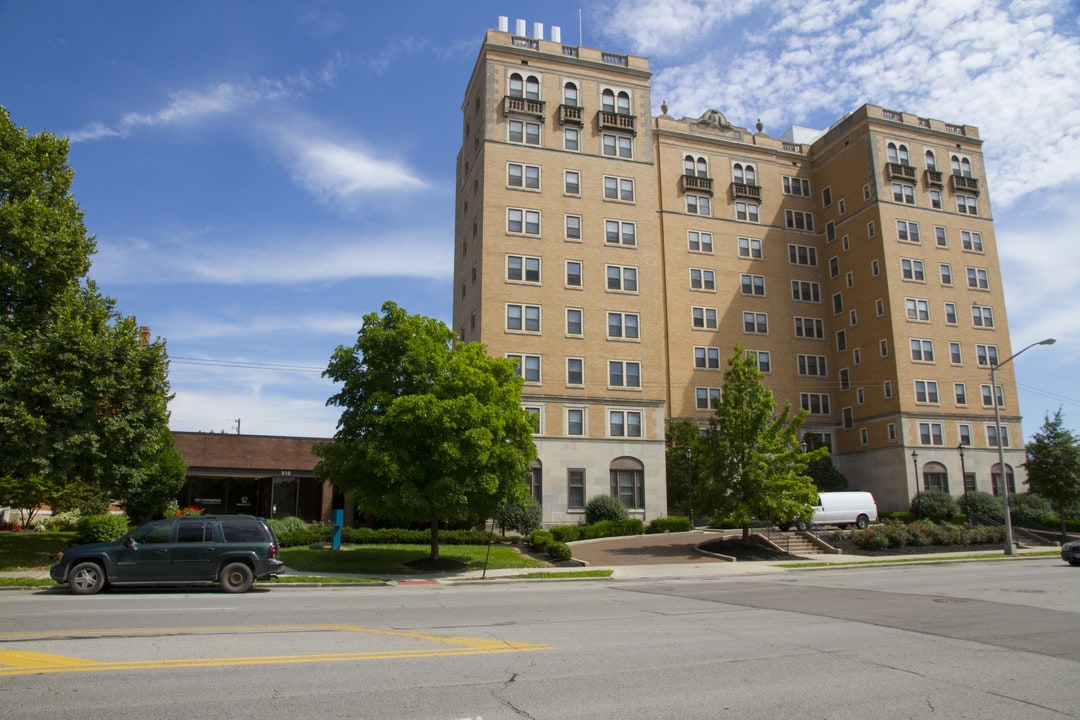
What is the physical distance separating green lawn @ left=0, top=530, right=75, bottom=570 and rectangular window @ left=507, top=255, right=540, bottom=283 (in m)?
27.9

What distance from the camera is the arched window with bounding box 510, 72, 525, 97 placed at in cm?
5097

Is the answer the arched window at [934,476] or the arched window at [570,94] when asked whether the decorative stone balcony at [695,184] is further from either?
the arched window at [934,476]

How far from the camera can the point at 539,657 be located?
9.48 m

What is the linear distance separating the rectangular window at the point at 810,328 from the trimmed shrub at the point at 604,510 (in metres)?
25.6

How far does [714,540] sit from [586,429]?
42.0 ft

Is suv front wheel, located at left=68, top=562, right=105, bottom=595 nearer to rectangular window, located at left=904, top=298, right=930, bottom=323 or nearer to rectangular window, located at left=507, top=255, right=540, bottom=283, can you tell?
rectangular window, located at left=507, top=255, right=540, bottom=283

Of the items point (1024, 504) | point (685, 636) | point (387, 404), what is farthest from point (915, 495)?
point (685, 636)

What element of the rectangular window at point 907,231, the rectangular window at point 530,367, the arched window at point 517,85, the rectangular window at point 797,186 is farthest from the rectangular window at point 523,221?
the rectangular window at point 907,231

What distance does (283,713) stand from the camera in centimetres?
674

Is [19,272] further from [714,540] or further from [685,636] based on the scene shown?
[714,540]

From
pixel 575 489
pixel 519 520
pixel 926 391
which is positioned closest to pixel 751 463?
pixel 519 520

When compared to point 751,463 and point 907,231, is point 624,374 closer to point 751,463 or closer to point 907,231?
point 751,463

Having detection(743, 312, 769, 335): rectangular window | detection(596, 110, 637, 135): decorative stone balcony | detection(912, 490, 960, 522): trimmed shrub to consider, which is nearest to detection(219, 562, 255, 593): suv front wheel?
detection(596, 110, 637, 135): decorative stone balcony

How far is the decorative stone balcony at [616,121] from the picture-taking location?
171ft
